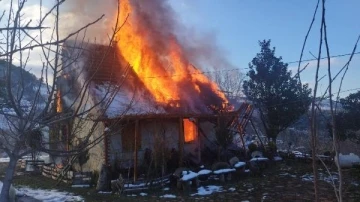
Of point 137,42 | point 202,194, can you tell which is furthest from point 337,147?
point 137,42

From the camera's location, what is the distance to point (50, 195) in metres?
14.3

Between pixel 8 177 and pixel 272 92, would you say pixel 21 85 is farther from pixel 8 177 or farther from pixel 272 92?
pixel 272 92

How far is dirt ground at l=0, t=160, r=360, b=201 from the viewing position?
1277cm

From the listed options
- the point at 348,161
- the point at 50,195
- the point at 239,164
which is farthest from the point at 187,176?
the point at 348,161

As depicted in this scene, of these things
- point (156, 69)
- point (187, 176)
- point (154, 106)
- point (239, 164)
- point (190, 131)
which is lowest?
point (187, 176)

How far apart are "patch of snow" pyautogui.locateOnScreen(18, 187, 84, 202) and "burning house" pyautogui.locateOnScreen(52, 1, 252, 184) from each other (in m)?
2.87

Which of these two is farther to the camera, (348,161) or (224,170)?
(348,161)

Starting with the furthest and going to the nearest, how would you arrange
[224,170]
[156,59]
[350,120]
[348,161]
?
[156,59] → [350,120] → [348,161] → [224,170]

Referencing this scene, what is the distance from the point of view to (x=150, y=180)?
15.0m

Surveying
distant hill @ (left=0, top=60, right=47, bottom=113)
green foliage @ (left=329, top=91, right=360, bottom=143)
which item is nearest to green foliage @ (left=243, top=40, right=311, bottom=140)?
green foliage @ (left=329, top=91, right=360, bottom=143)

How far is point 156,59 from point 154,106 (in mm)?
4528

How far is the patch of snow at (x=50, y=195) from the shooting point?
531 inches

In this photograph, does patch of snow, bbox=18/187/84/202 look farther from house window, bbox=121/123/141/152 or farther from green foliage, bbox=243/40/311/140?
green foliage, bbox=243/40/311/140

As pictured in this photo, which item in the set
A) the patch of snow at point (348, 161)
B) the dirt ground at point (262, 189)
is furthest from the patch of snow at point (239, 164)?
the patch of snow at point (348, 161)
